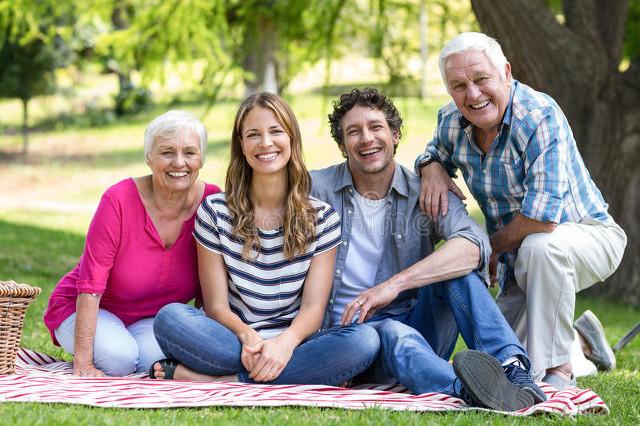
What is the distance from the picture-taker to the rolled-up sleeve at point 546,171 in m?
4.18

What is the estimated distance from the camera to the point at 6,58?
826 inches

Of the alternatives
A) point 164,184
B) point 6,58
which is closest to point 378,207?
point 164,184

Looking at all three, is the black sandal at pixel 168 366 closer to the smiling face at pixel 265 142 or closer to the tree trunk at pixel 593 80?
the smiling face at pixel 265 142

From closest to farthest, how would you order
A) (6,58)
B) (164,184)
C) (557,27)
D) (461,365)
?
(461,365)
(164,184)
(557,27)
(6,58)

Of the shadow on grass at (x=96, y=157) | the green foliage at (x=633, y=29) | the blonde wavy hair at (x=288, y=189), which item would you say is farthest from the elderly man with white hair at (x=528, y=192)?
the shadow on grass at (x=96, y=157)

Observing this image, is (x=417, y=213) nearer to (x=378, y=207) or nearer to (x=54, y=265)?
(x=378, y=207)

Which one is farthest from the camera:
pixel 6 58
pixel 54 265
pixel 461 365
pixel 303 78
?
pixel 6 58

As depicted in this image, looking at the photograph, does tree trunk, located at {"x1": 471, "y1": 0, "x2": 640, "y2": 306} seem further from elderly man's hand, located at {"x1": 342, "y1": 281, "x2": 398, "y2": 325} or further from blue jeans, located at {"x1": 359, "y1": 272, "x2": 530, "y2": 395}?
elderly man's hand, located at {"x1": 342, "y1": 281, "x2": 398, "y2": 325}

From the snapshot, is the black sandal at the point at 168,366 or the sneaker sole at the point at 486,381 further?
the black sandal at the point at 168,366

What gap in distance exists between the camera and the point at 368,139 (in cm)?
417

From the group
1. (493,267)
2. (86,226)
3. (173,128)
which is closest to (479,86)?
(493,267)

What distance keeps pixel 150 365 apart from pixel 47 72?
1884cm

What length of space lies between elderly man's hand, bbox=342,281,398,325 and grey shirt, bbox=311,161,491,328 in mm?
255

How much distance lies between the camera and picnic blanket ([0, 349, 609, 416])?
3.54 metres
